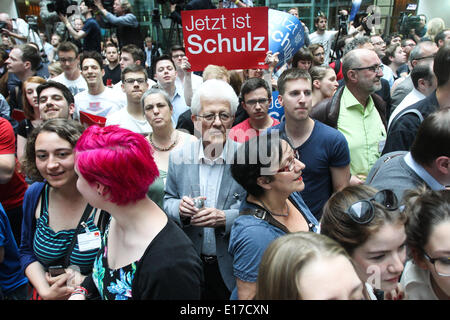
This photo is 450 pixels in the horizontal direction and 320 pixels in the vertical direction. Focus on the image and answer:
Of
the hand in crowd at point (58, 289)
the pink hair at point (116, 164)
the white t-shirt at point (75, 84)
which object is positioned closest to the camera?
the pink hair at point (116, 164)

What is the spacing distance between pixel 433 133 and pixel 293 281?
122 centimetres

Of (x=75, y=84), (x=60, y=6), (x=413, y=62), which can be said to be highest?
(x=60, y=6)

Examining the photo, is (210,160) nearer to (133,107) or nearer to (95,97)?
(133,107)

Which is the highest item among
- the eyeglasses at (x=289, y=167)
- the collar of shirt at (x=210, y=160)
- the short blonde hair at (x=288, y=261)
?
the eyeglasses at (x=289, y=167)

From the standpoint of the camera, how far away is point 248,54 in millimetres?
3275

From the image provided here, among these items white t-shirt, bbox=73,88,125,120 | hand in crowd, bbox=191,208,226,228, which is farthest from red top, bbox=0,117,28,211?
hand in crowd, bbox=191,208,226,228

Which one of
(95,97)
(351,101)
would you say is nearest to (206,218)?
(351,101)

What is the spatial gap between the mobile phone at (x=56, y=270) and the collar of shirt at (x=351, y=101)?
8.17 ft

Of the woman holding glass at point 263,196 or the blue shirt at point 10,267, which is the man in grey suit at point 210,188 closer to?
the woman holding glass at point 263,196

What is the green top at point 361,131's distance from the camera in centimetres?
288

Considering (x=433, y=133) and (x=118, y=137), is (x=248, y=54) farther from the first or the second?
(x=118, y=137)

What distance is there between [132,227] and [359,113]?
231cm

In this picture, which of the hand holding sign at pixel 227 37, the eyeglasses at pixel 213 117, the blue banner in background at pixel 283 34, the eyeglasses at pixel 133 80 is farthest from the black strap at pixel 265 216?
the blue banner in background at pixel 283 34

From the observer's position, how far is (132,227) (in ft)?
4.80
